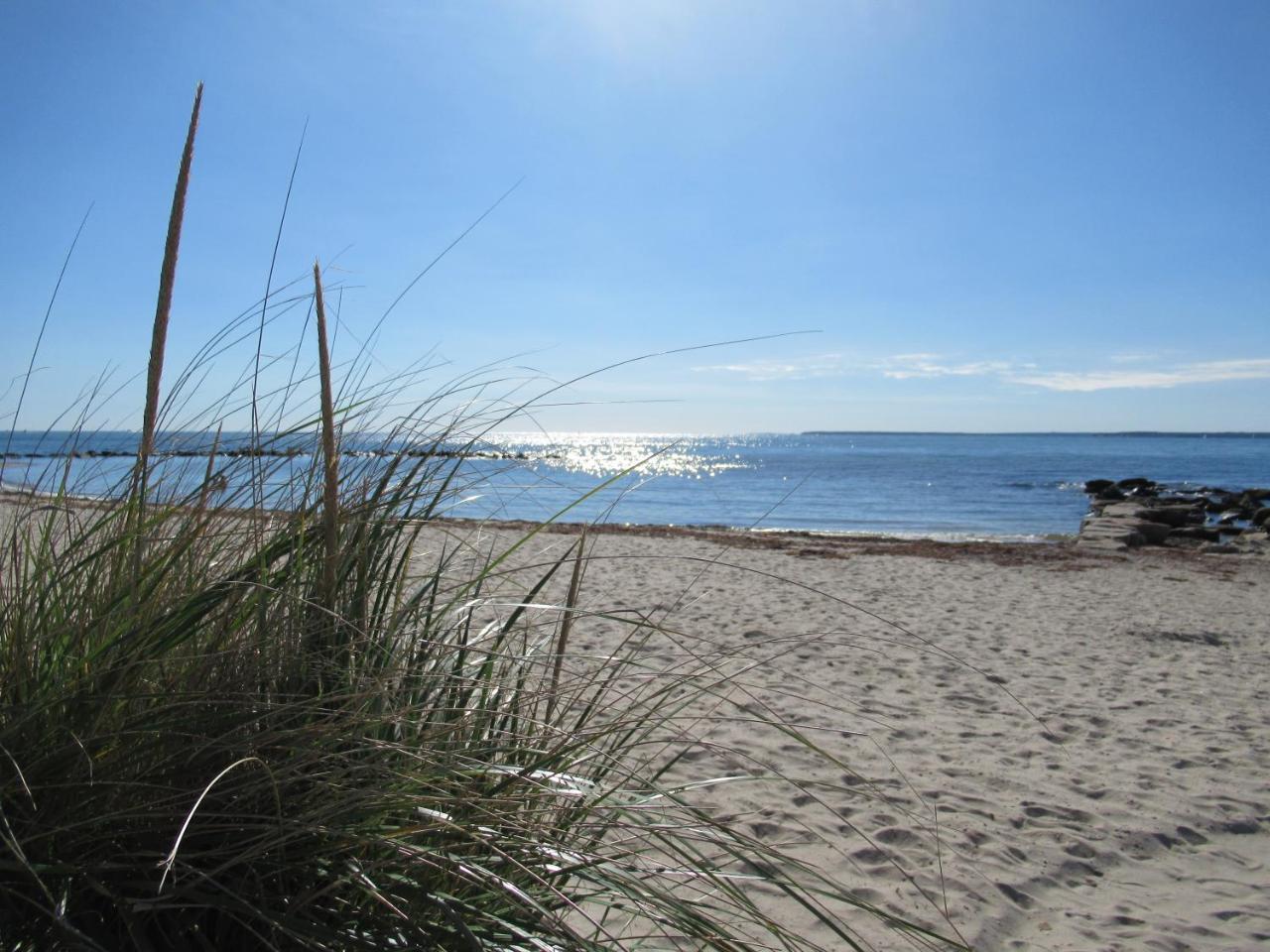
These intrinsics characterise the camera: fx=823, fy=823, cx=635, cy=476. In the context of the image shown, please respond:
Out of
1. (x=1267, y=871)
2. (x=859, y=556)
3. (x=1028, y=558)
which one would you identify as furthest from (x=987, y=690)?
(x=1028, y=558)

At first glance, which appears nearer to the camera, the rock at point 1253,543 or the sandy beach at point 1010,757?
the sandy beach at point 1010,757

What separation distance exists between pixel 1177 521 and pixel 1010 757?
23.3 meters

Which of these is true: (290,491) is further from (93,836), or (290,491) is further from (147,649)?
(93,836)

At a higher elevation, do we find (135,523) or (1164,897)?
(135,523)

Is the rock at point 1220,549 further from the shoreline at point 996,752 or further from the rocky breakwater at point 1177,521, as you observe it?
the shoreline at point 996,752

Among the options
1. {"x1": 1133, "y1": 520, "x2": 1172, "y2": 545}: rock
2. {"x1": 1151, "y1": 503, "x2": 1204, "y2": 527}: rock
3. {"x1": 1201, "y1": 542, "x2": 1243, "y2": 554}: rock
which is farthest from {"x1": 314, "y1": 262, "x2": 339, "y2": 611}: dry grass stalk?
{"x1": 1151, "y1": 503, "x2": 1204, "y2": 527}: rock

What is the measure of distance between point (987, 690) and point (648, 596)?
4.43m

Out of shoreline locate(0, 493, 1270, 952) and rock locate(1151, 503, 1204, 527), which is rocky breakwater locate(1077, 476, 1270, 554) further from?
shoreline locate(0, 493, 1270, 952)

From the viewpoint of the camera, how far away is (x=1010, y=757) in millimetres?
4785

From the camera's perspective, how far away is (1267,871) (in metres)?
3.63

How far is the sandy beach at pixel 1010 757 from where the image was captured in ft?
10.3

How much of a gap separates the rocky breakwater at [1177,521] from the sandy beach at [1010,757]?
8633 millimetres

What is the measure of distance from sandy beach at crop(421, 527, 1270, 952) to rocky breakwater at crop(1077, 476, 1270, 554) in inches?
340

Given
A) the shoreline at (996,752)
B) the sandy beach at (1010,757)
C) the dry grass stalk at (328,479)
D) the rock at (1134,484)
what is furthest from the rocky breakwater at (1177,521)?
the dry grass stalk at (328,479)
